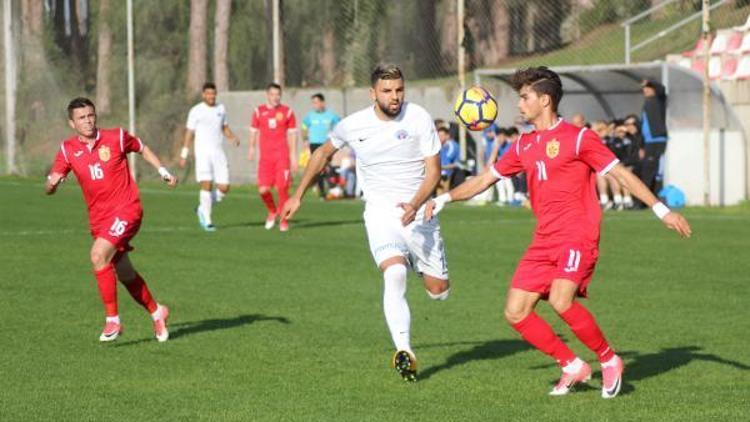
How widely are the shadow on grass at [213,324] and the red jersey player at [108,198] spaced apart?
38cm

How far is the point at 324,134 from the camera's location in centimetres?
2988

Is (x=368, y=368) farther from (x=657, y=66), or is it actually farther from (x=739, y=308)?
(x=657, y=66)

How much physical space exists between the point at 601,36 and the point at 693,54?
2.13 m

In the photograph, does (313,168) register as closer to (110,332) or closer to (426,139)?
(426,139)

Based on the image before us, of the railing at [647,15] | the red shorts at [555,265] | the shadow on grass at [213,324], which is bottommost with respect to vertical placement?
the shadow on grass at [213,324]

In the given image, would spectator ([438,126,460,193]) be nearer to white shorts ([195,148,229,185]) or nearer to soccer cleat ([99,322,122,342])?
white shorts ([195,148,229,185])

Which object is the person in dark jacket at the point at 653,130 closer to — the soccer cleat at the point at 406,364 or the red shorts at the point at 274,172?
the red shorts at the point at 274,172

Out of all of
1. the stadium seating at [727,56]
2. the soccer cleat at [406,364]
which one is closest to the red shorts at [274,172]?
the stadium seating at [727,56]

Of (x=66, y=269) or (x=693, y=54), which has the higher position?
(x=693, y=54)

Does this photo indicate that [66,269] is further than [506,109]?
No

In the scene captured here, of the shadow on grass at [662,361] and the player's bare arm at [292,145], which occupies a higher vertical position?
the player's bare arm at [292,145]

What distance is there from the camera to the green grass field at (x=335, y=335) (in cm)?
865

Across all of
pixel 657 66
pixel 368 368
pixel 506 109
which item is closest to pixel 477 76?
pixel 506 109

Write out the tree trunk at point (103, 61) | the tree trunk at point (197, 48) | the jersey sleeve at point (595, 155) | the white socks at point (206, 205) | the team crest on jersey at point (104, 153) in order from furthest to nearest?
the tree trunk at point (197, 48)
the tree trunk at point (103, 61)
the white socks at point (206, 205)
the team crest on jersey at point (104, 153)
the jersey sleeve at point (595, 155)
